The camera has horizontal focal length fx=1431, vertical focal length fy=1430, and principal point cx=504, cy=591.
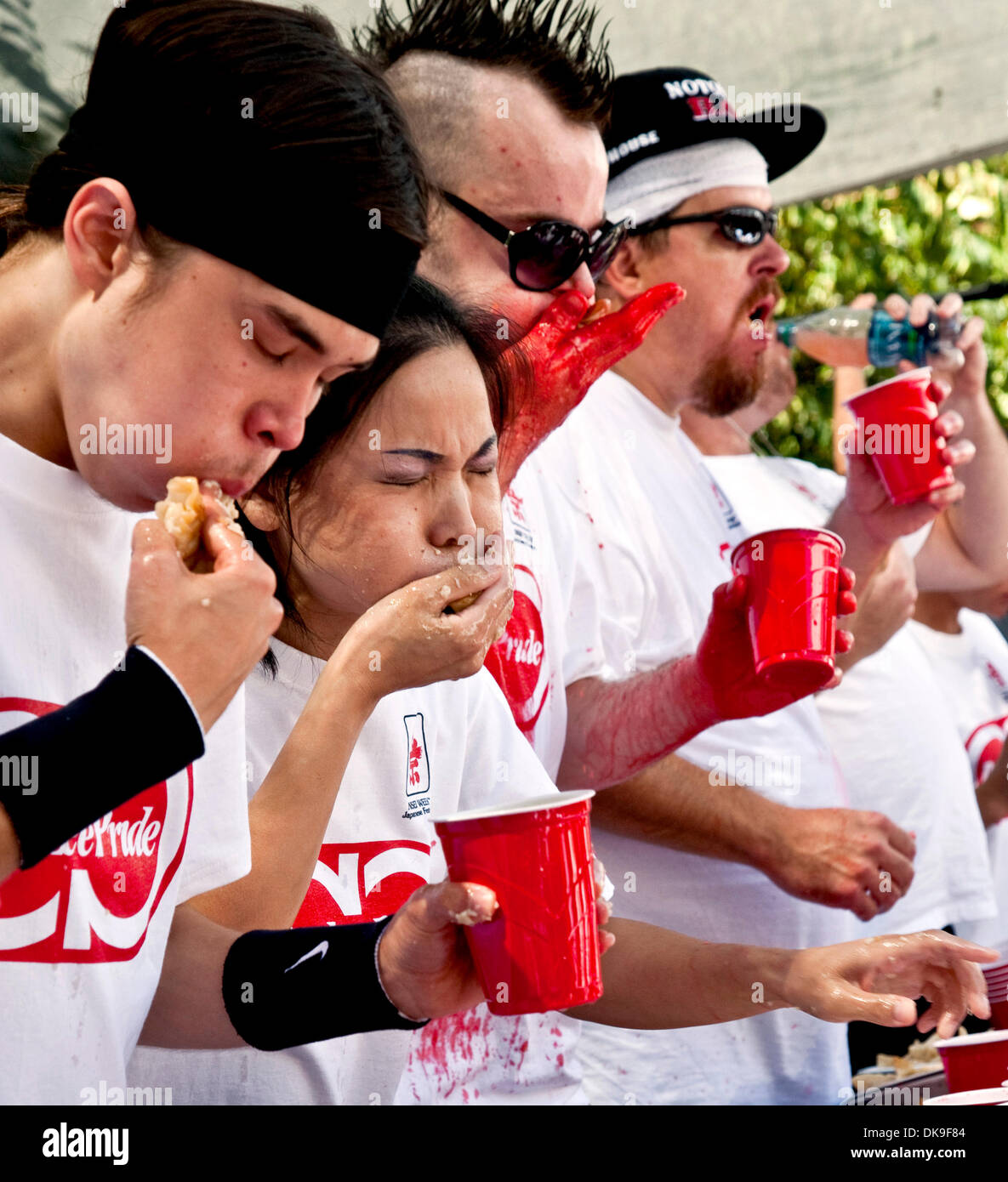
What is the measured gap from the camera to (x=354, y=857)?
1.89 m

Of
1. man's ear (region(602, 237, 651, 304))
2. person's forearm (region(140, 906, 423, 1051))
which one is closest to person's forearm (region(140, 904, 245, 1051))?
person's forearm (region(140, 906, 423, 1051))

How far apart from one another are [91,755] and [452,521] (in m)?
0.72

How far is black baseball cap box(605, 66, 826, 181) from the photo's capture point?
3.47 meters

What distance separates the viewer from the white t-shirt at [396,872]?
1.76 meters

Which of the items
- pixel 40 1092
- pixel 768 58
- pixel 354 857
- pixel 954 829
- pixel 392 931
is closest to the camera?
pixel 40 1092

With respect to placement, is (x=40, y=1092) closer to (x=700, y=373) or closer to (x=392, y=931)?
(x=392, y=931)

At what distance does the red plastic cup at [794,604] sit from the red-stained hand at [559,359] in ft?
1.23

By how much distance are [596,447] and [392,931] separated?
1.73m

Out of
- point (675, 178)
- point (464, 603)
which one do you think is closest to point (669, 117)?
point (675, 178)

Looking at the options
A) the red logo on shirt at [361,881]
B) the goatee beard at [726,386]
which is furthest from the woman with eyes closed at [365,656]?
the goatee beard at [726,386]

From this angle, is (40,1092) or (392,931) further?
(392,931)

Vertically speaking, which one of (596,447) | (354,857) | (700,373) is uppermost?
(700,373)

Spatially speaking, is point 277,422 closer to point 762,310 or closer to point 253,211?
point 253,211
